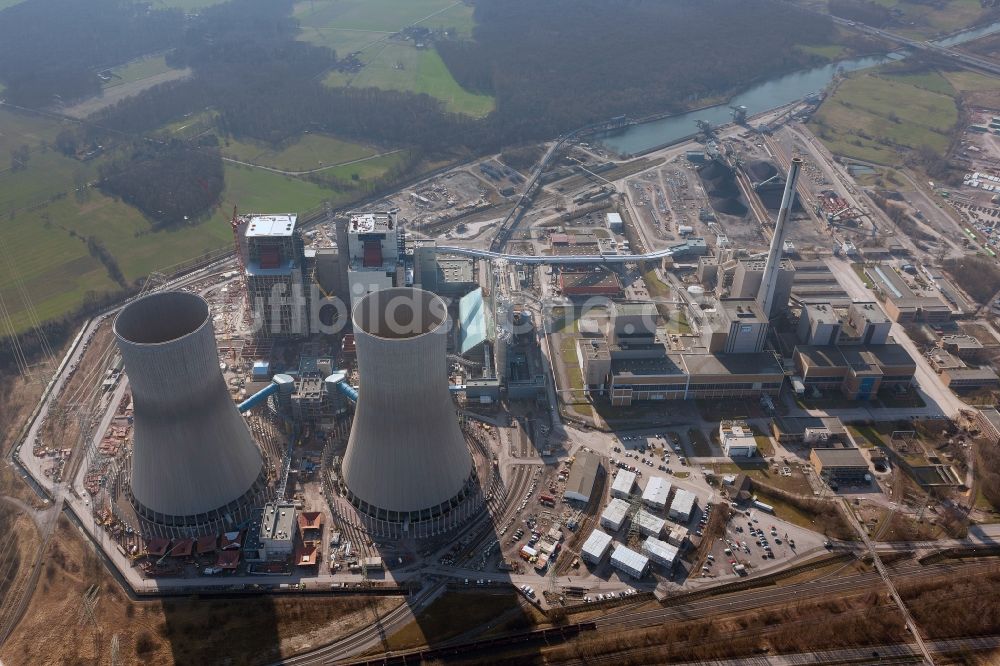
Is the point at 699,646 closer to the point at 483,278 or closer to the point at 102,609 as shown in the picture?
the point at 102,609

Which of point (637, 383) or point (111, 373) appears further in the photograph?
point (111, 373)

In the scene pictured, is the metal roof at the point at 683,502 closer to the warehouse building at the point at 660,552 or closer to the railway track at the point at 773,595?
the warehouse building at the point at 660,552

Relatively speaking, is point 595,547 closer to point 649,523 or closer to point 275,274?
point 649,523

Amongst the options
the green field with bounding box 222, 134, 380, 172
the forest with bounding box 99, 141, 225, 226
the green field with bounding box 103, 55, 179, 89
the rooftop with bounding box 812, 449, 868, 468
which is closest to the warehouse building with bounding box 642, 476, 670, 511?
the rooftop with bounding box 812, 449, 868, 468

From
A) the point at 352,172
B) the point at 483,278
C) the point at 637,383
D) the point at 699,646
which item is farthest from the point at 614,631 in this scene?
the point at 352,172

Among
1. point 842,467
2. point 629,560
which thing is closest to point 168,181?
point 629,560
